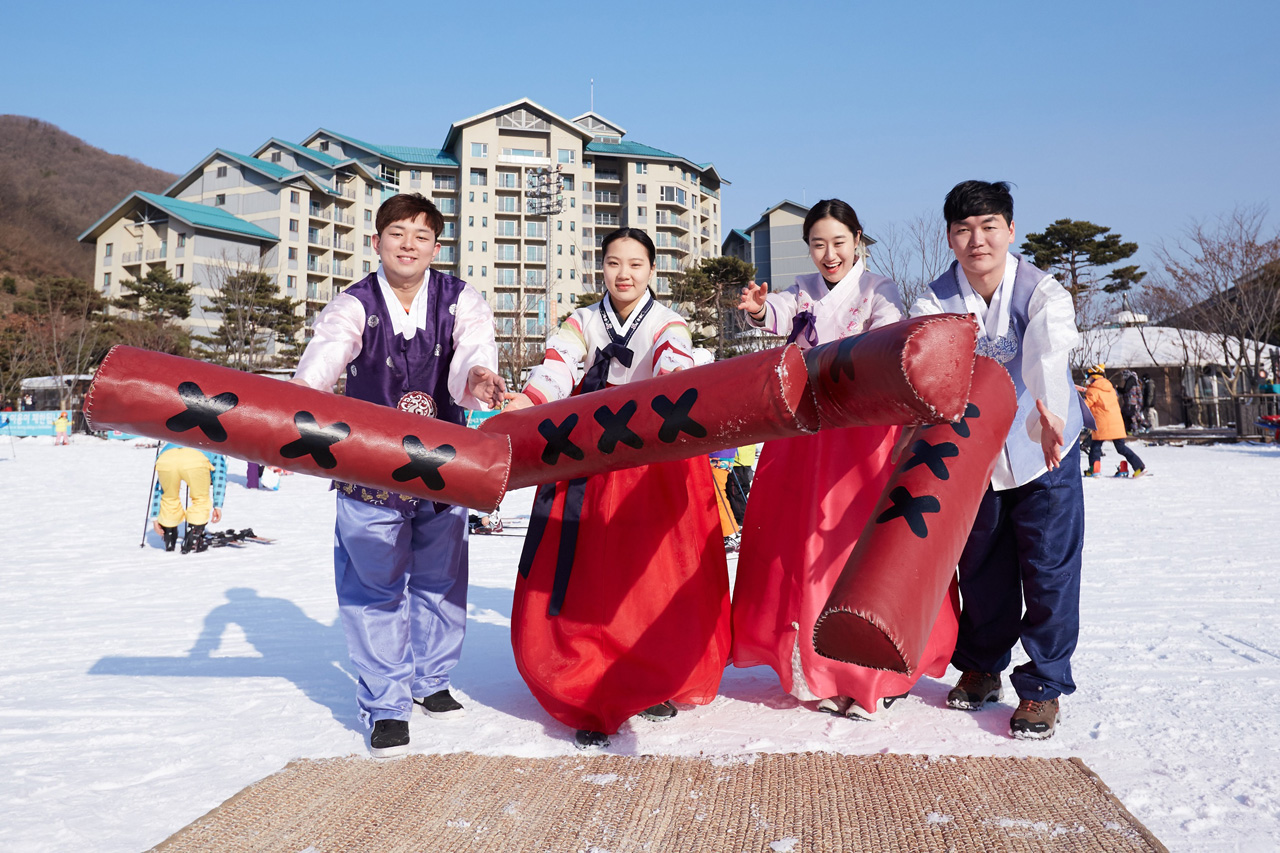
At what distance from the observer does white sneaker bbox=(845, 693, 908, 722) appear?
10.2 feet

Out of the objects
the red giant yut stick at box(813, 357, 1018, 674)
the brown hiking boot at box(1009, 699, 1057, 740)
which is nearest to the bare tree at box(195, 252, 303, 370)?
the brown hiking boot at box(1009, 699, 1057, 740)

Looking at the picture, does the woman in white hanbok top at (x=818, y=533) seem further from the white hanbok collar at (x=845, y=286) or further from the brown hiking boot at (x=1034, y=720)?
the brown hiking boot at (x=1034, y=720)

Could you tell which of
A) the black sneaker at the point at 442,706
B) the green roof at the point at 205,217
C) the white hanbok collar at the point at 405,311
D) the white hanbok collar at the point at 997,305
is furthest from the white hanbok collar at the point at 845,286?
the green roof at the point at 205,217

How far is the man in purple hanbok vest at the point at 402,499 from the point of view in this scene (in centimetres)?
306

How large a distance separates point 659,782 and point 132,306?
46772 mm

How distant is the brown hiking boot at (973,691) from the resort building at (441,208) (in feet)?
134

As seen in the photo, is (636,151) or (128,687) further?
(636,151)

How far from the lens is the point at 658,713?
127 inches

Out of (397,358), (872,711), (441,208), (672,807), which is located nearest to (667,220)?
(441,208)

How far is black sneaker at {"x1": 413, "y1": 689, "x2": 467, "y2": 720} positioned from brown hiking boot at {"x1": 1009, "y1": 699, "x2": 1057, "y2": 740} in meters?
2.13

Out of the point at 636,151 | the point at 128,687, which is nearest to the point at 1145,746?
the point at 128,687

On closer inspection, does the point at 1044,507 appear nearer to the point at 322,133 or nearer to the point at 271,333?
the point at 271,333

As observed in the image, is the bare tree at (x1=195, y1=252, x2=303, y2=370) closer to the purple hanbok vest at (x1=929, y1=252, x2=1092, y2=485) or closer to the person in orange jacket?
the person in orange jacket

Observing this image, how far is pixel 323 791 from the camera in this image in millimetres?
2576
